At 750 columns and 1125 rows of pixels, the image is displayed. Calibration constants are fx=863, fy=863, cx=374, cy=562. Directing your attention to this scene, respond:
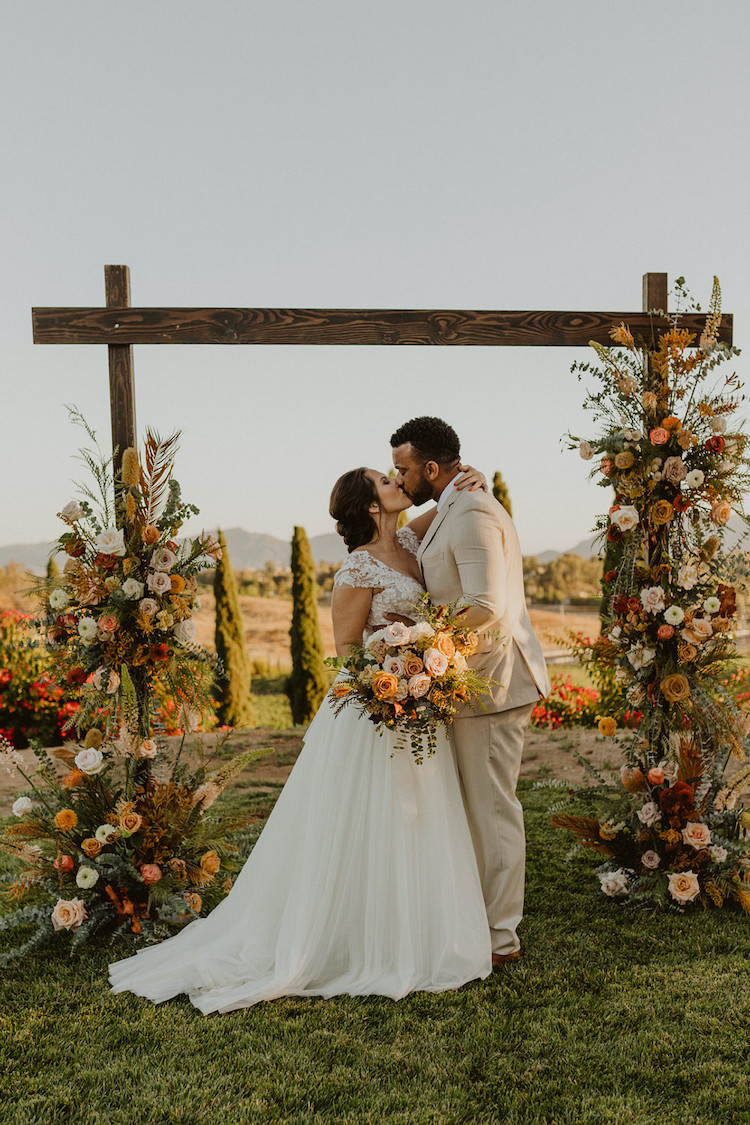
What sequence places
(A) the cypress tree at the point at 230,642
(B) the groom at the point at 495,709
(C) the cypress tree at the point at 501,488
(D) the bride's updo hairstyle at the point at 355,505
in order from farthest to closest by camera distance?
(A) the cypress tree at the point at 230,642
(C) the cypress tree at the point at 501,488
(D) the bride's updo hairstyle at the point at 355,505
(B) the groom at the point at 495,709

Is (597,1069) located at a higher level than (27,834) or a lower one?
lower

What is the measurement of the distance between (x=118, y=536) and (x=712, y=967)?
11.1 feet

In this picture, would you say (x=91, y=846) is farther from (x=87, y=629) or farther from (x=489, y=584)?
(x=489, y=584)

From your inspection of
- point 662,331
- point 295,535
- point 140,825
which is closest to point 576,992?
point 140,825

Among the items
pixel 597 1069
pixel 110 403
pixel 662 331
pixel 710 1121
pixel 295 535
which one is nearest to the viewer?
pixel 710 1121

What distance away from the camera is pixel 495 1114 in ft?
9.00

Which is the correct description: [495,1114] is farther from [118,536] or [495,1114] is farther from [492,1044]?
[118,536]

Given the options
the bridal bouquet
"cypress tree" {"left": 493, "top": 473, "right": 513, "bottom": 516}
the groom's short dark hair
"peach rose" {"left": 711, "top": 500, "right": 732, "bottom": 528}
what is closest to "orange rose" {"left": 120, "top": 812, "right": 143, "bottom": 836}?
the bridal bouquet

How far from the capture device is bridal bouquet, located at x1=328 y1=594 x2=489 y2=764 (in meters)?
3.37

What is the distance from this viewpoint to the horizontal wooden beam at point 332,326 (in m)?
4.46

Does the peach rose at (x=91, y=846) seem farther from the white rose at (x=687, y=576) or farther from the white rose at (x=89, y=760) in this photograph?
the white rose at (x=687, y=576)

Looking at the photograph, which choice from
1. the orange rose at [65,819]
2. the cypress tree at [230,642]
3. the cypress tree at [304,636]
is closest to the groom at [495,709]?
the orange rose at [65,819]

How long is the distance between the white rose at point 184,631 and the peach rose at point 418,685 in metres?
1.44

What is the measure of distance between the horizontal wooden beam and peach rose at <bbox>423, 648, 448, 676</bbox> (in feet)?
6.48
